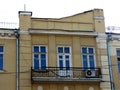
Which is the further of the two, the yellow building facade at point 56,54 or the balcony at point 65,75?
the yellow building facade at point 56,54

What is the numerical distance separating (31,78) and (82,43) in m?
4.58

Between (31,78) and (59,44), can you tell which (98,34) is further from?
(31,78)

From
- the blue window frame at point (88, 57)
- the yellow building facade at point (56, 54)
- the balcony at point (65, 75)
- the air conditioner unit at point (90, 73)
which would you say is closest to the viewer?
the balcony at point (65, 75)

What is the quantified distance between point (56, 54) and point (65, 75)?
1610 mm

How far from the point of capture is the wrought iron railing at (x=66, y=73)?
21.2m

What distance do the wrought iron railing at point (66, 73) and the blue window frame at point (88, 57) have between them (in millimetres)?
583

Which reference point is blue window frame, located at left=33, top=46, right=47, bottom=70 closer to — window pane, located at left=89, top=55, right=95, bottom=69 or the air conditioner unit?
the air conditioner unit

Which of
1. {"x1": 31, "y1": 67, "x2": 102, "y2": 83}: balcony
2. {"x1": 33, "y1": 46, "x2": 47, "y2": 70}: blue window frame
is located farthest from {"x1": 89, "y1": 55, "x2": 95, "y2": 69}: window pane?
{"x1": 33, "y1": 46, "x2": 47, "y2": 70}: blue window frame

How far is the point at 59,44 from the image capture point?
22.5m

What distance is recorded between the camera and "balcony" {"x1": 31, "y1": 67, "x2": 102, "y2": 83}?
2106 cm

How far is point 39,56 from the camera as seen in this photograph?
22.0m

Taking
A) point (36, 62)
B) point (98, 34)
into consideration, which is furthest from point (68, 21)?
point (36, 62)

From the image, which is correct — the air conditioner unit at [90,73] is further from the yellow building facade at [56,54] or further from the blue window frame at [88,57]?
the blue window frame at [88,57]

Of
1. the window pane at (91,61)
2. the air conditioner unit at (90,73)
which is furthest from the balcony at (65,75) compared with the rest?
the window pane at (91,61)
